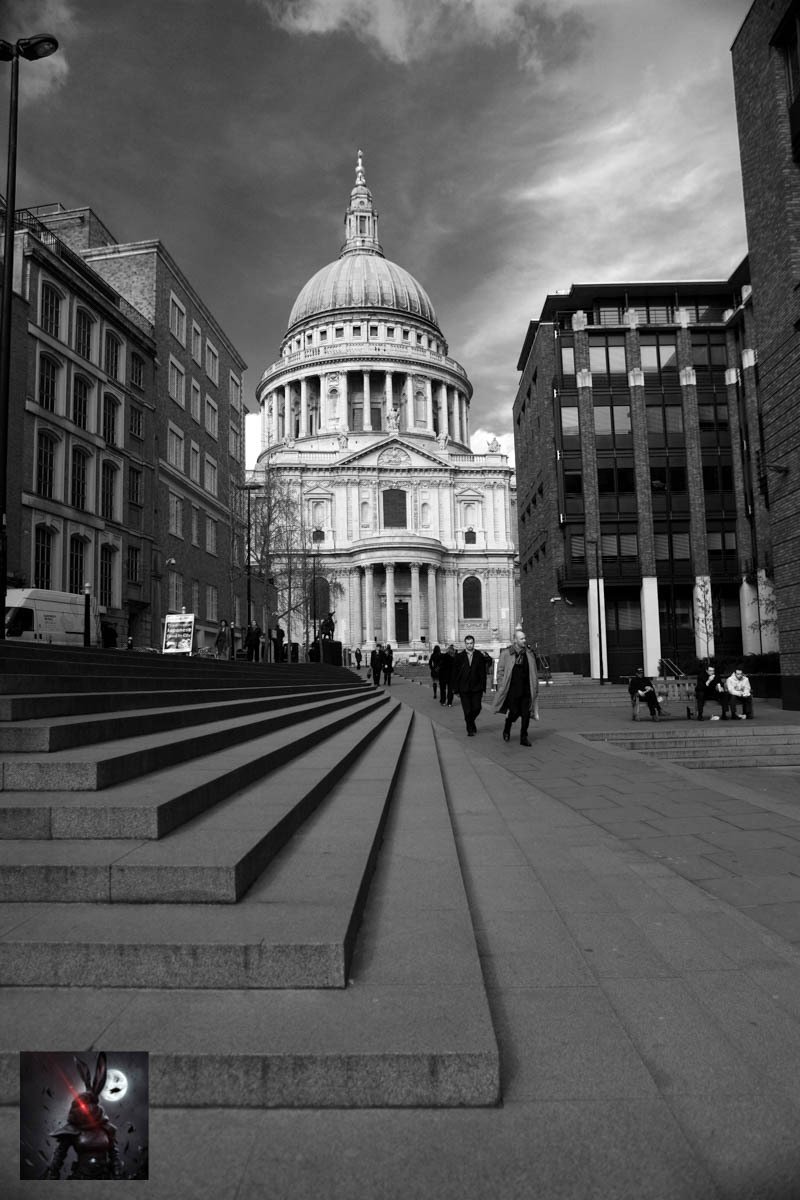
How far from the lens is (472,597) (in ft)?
284

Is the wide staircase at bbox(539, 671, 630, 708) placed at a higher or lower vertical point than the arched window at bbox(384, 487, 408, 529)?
lower

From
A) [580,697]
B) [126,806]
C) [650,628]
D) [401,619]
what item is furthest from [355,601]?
[126,806]

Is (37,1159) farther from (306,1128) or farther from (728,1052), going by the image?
(728,1052)

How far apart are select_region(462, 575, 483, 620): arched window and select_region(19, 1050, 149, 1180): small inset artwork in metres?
84.4

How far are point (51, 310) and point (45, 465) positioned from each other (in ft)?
20.0

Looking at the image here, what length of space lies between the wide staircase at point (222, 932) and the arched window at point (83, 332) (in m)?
30.1

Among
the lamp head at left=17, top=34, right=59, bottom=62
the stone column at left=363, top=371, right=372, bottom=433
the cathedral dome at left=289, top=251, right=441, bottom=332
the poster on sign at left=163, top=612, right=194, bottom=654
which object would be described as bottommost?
the poster on sign at left=163, top=612, right=194, bottom=654

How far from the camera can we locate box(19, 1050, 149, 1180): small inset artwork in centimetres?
186

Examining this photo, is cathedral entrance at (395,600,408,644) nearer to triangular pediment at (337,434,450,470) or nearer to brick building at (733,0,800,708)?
triangular pediment at (337,434,450,470)

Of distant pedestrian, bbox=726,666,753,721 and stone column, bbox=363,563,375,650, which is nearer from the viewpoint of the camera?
distant pedestrian, bbox=726,666,753,721

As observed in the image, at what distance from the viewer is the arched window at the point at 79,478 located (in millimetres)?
30938

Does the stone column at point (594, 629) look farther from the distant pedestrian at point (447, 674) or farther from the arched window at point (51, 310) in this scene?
the arched window at point (51, 310)

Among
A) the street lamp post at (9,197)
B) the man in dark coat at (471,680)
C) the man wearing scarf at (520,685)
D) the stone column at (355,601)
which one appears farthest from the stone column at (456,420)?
the man wearing scarf at (520,685)

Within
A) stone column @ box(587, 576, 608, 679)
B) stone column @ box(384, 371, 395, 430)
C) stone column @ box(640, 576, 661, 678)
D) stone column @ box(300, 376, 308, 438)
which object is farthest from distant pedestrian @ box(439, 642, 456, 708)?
stone column @ box(300, 376, 308, 438)
